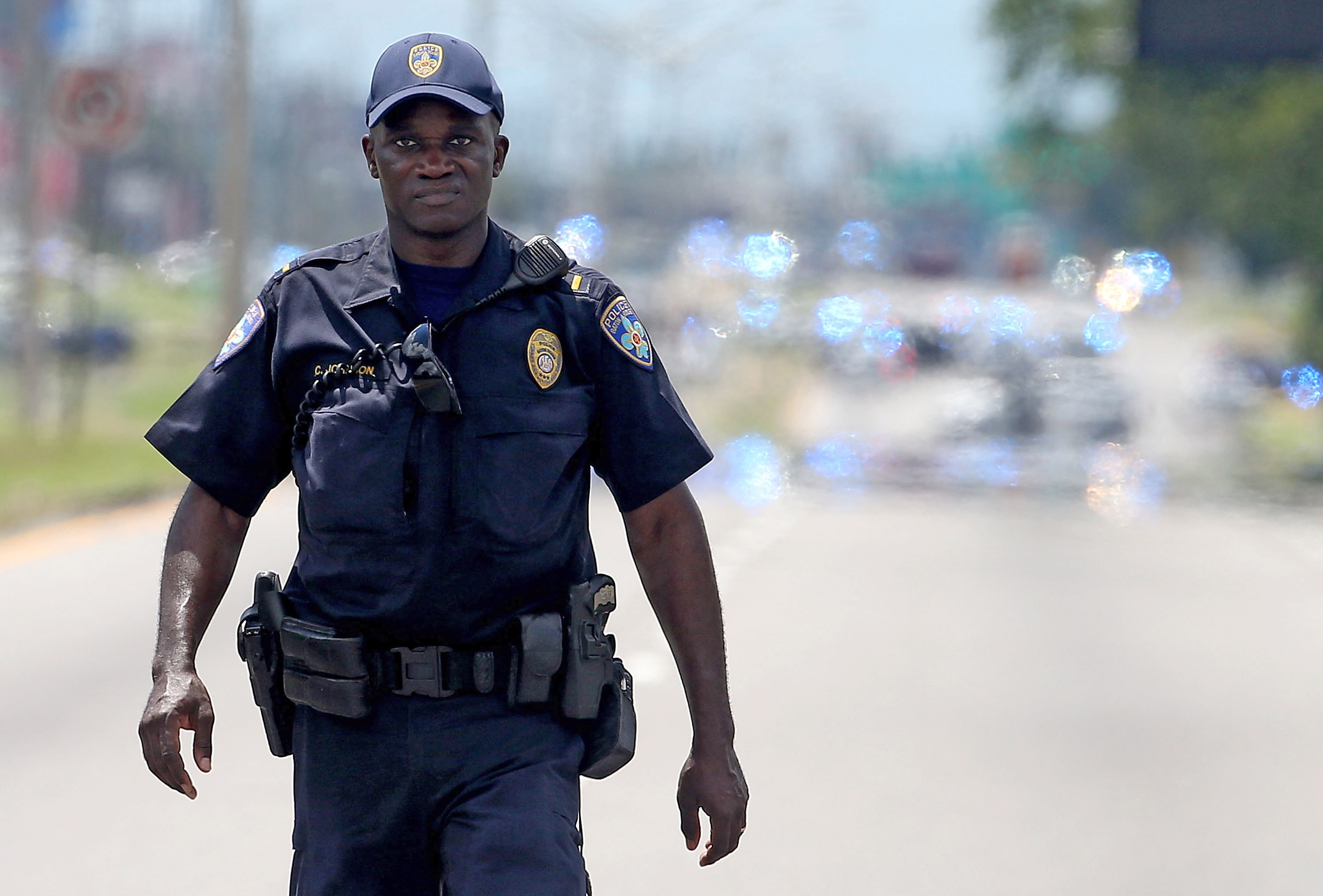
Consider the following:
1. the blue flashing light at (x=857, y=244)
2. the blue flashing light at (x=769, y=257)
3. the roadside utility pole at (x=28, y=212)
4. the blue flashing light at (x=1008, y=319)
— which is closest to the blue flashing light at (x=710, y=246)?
the blue flashing light at (x=769, y=257)

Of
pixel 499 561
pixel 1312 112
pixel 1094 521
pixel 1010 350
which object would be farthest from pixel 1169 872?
pixel 1312 112

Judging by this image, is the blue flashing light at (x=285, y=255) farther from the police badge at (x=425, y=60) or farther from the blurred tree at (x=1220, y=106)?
the blurred tree at (x=1220, y=106)

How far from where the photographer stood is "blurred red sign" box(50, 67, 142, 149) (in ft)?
53.4

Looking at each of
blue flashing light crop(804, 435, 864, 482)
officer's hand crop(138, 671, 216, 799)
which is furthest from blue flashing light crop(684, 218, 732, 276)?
officer's hand crop(138, 671, 216, 799)

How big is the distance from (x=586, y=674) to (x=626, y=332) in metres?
0.52

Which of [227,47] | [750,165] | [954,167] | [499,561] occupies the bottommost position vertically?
[499,561]

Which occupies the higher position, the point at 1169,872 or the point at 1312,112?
the point at 1312,112

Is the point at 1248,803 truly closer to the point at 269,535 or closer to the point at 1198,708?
the point at 1198,708

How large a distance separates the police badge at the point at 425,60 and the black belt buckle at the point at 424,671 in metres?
0.83

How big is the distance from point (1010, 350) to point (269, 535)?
15.0 m

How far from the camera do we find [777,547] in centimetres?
1418

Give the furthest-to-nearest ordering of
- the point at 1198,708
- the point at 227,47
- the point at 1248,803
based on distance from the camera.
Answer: the point at 227,47, the point at 1198,708, the point at 1248,803

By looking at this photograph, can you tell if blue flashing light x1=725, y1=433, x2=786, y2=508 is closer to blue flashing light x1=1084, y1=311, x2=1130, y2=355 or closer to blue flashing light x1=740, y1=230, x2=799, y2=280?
blue flashing light x1=1084, y1=311, x2=1130, y2=355

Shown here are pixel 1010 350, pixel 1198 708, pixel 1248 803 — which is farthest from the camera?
pixel 1010 350
